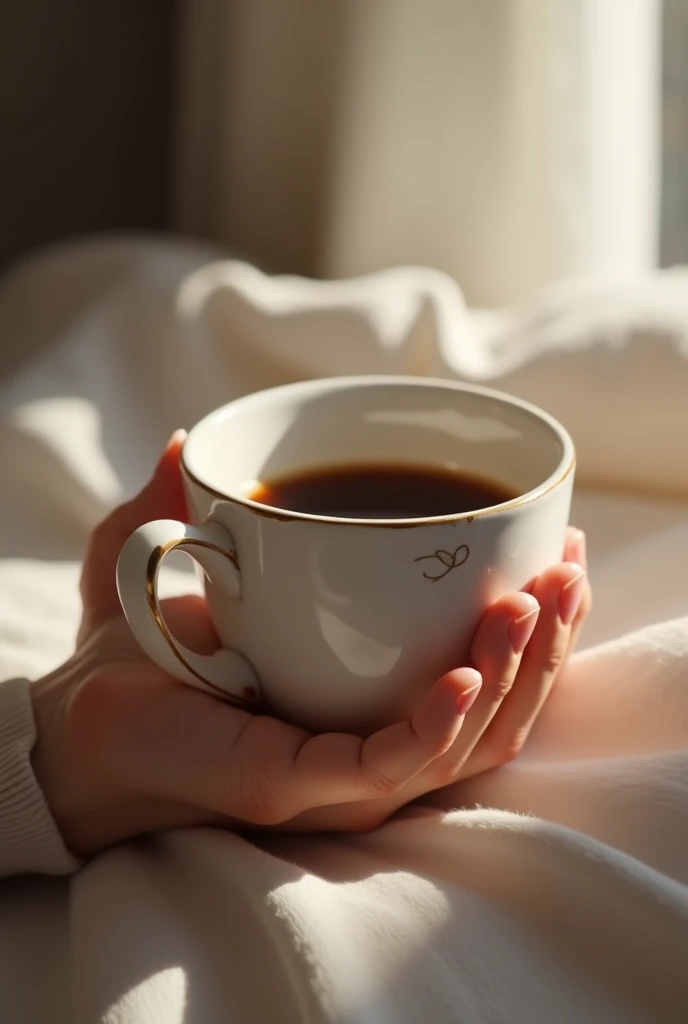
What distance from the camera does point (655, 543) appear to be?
2.00 ft

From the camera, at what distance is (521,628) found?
1.38ft

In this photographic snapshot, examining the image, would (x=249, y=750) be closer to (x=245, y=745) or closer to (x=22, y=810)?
(x=245, y=745)

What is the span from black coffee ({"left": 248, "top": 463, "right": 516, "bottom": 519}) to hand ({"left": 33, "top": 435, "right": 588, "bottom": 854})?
7 centimetres

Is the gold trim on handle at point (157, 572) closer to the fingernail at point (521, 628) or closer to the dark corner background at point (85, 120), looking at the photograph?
the fingernail at point (521, 628)

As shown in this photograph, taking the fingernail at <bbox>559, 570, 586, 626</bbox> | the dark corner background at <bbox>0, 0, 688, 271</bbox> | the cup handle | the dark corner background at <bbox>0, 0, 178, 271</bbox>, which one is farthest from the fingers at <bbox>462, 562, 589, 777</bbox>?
the dark corner background at <bbox>0, 0, 178, 271</bbox>

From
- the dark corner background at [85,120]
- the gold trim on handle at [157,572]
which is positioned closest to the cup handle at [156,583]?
the gold trim on handle at [157,572]

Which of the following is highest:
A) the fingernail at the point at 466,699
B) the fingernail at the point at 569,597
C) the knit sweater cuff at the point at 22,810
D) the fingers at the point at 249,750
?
the fingernail at the point at 569,597

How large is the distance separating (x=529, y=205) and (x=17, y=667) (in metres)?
0.49

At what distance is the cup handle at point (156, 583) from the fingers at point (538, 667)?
11 cm

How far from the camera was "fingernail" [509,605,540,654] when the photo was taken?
422 mm

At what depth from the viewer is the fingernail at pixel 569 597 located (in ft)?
1.47

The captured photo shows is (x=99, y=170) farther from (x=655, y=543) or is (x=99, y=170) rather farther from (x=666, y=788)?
(x=666, y=788)

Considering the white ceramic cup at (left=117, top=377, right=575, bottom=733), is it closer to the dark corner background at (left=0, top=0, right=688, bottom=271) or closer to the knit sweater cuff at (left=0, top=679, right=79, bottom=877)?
the knit sweater cuff at (left=0, top=679, right=79, bottom=877)

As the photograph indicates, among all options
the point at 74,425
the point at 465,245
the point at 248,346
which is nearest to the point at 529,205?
the point at 465,245
